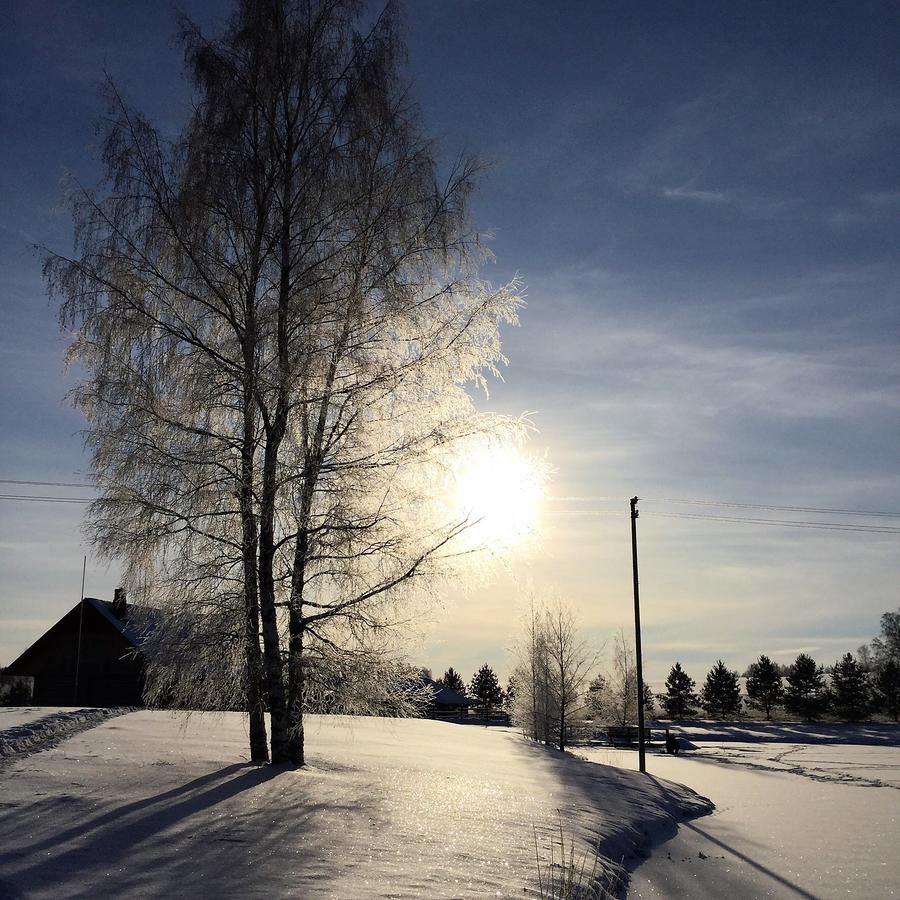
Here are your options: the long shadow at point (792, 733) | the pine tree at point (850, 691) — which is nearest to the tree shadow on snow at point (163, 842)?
the long shadow at point (792, 733)

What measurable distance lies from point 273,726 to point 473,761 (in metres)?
6.18

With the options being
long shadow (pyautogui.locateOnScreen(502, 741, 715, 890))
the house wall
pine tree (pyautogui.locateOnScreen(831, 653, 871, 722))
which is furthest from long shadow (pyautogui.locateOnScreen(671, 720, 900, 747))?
long shadow (pyautogui.locateOnScreen(502, 741, 715, 890))

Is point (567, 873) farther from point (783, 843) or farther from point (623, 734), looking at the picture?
point (623, 734)

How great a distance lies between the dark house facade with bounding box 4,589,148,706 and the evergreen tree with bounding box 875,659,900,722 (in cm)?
6434

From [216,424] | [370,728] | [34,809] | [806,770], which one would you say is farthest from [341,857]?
[806,770]

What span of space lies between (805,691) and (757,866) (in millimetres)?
72366

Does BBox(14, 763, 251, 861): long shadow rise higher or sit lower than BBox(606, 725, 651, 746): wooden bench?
higher

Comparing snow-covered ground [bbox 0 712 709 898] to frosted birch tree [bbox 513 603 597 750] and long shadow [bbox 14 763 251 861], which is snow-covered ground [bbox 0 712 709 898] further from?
frosted birch tree [bbox 513 603 597 750]

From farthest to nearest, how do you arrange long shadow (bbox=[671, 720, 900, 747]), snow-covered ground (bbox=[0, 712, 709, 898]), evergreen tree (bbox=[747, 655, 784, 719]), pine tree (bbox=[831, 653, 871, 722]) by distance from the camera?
evergreen tree (bbox=[747, 655, 784, 719])
pine tree (bbox=[831, 653, 871, 722])
long shadow (bbox=[671, 720, 900, 747])
snow-covered ground (bbox=[0, 712, 709, 898])

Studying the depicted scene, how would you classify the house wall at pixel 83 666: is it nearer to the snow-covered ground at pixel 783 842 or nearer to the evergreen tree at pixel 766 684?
the snow-covered ground at pixel 783 842

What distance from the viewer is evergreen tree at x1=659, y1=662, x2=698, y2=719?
80.3 metres

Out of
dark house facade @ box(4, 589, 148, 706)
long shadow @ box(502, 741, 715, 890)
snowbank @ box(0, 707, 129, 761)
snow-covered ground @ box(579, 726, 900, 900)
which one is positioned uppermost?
dark house facade @ box(4, 589, 148, 706)

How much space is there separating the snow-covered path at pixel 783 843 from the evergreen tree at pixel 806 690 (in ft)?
174

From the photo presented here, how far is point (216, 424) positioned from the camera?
432 inches
